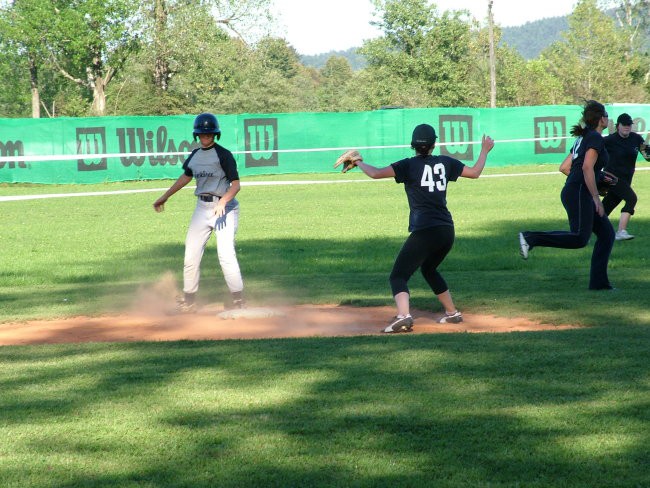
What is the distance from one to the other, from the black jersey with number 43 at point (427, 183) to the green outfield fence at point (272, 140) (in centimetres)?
2833

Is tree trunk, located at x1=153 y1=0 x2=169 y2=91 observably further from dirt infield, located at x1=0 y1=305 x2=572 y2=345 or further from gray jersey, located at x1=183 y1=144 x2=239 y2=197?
dirt infield, located at x1=0 y1=305 x2=572 y2=345

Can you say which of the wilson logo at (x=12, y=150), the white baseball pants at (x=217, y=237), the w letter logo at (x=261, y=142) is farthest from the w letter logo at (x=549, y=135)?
the white baseball pants at (x=217, y=237)

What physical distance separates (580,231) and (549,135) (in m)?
32.7

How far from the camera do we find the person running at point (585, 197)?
9922 mm

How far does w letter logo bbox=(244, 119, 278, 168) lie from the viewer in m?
38.0

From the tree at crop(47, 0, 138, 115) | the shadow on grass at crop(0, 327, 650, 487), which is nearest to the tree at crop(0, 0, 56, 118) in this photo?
the tree at crop(47, 0, 138, 115)

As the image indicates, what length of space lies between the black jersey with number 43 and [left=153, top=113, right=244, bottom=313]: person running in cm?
200

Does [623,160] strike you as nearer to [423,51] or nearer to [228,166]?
[228,166]

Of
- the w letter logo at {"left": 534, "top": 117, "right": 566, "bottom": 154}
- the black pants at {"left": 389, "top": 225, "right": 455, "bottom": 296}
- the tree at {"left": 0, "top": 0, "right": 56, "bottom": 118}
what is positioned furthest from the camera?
the tree at {"left": 0, "top": 0, "right": 56, "bottom": 118}

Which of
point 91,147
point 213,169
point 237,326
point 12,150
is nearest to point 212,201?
point 213,169

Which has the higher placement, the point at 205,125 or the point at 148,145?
the point at 148,145

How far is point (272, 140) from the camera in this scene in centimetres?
3844

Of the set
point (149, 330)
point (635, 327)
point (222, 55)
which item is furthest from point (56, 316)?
point (222, 55)

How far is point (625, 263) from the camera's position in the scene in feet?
43.3
